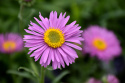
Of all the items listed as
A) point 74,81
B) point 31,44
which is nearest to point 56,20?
point 31,44

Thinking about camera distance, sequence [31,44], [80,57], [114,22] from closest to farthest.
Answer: [31,44]
[80,57]
[114,22]

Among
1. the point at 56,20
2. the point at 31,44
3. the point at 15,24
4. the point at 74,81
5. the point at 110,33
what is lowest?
the point at 74,81

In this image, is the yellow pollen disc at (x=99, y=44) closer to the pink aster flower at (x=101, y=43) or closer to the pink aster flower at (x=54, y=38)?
the pink aster flower at (x=101, y=43)

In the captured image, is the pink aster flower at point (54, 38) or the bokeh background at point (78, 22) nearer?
the pink aster flower at point (54, 38)

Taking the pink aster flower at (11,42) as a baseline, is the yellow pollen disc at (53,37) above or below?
below

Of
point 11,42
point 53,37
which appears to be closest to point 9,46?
point 11,42

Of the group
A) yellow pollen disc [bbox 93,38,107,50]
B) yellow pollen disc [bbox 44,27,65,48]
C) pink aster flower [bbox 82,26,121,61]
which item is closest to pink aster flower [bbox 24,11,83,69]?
yellow pollen disc [bbox 44,27,65,48]

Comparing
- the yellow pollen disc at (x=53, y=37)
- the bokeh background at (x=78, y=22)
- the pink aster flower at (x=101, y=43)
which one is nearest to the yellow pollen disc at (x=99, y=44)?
the pink aster flower at (x=101, y=43)

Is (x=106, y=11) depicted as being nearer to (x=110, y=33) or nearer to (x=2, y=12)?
(x=110, y=33)
